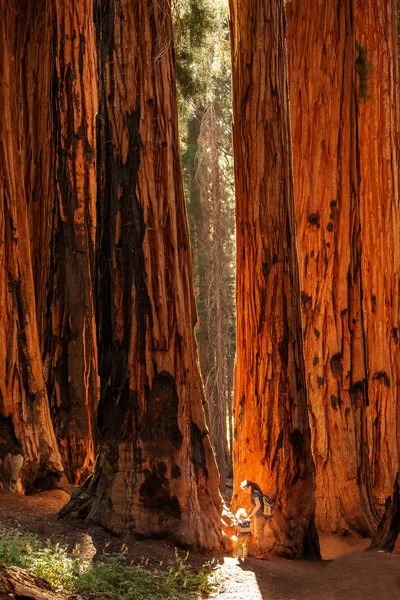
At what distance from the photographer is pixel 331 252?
35.7 ft

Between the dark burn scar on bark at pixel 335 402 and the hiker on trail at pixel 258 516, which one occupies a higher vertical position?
the dark burn scar on bark at pixel 335 402

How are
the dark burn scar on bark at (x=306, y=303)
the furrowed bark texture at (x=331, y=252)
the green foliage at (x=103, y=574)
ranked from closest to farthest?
1. the green foliage at (x=103, y=574)
2. the furrowed bark texture at (x=331, y=252)
3. the dark burn scar on bark at (x=306, y=303)

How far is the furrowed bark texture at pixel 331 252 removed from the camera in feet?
34.6

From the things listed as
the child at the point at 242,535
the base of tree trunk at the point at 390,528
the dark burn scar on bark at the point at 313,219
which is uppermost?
the dark burn scar on bark at the point at 313,219

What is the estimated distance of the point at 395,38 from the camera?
12680 mm

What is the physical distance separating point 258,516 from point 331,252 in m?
3.55

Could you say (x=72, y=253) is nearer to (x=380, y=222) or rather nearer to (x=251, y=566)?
(x=380, y=222)

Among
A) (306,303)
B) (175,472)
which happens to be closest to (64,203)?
(306,303)

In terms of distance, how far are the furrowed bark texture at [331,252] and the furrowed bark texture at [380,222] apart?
109 centimetres

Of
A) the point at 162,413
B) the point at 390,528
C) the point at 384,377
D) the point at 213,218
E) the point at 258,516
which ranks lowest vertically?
the point at 390,528

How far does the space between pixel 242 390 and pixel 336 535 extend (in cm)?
214

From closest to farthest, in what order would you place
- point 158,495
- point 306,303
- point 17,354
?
point 158,495 < point 17,354 < point 306,303

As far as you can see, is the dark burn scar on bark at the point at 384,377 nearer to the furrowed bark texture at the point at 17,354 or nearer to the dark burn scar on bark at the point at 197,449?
the furrowed bark texture at the point at 17,354

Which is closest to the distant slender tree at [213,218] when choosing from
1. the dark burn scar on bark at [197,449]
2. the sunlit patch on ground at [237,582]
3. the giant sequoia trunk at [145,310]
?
the giant sequoia trunk at [145,310]
